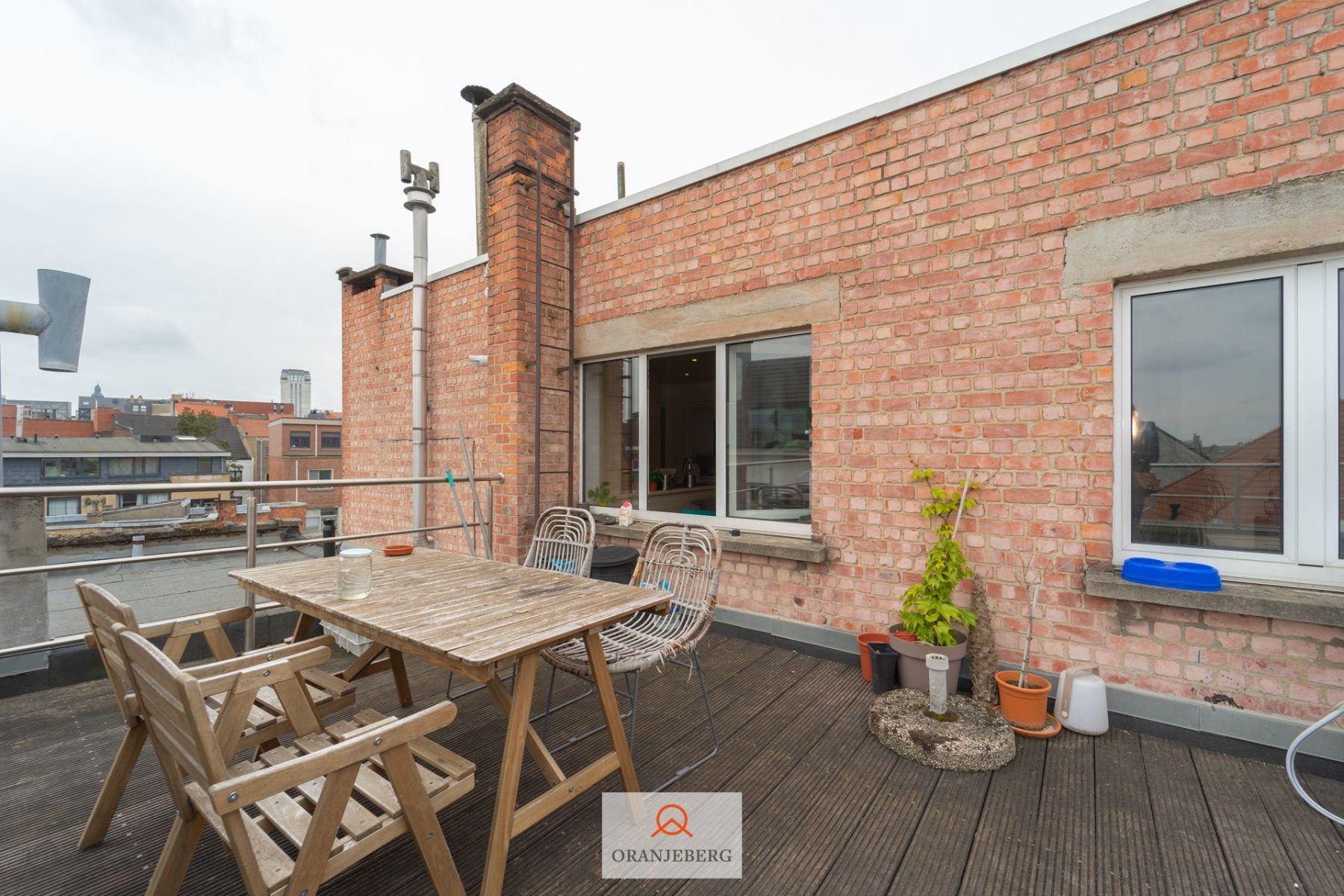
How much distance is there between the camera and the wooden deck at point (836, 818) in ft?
5.16

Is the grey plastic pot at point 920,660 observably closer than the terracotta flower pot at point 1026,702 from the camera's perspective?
No

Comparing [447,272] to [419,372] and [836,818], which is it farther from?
[836,818]

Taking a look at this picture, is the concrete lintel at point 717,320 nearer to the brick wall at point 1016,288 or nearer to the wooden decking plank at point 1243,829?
the brick wall at point 1016,288

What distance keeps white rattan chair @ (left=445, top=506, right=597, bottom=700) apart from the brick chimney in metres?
1.15

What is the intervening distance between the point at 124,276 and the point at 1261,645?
137ft

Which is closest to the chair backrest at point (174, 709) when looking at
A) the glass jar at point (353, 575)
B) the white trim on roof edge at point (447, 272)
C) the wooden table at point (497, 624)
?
the wooden table at point (497, 624)

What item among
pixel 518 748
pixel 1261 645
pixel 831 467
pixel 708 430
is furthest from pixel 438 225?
pixel 1261 645

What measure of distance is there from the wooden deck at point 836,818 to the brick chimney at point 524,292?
2.03 metres

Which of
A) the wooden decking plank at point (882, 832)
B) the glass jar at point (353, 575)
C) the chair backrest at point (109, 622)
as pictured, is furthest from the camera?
the glass jar at point (353, 575)

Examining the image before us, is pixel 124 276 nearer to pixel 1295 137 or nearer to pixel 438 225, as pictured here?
pixel 438 225

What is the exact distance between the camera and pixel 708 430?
408cm

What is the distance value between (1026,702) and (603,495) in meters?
3.29

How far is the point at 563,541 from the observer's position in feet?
10.2

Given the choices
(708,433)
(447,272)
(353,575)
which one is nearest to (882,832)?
(353,575)
